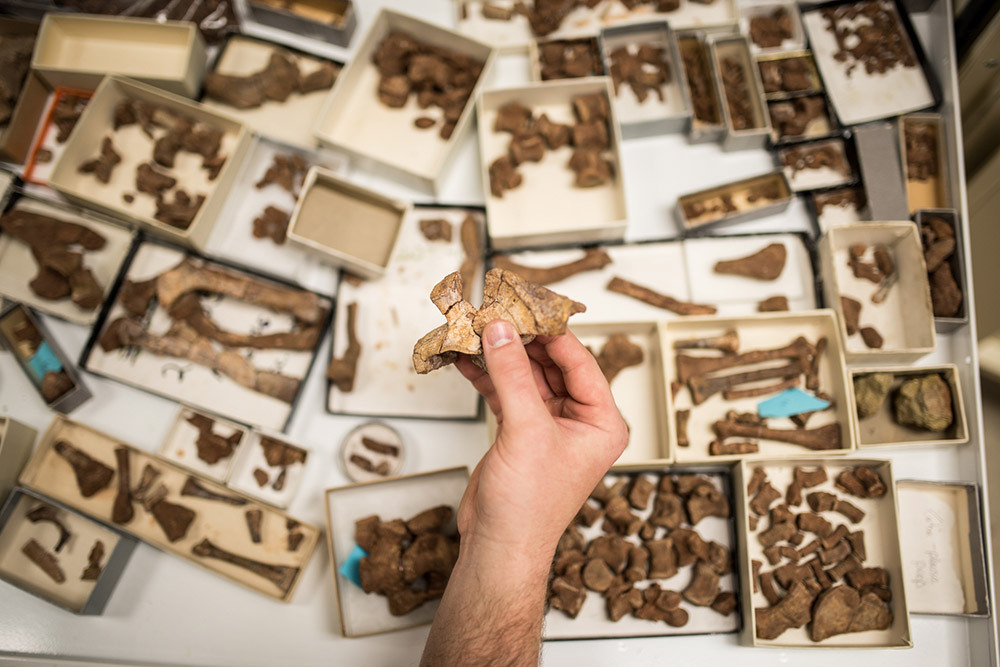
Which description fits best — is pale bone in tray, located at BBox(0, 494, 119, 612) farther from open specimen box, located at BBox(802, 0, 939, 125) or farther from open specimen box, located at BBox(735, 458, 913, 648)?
open specimen box, located at BBox(802, 0, 939, 125)

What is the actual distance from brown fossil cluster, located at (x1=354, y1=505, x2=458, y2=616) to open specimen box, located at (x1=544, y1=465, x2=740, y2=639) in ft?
1.54

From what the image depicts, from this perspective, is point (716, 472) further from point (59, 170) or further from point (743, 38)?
point (59, 170)

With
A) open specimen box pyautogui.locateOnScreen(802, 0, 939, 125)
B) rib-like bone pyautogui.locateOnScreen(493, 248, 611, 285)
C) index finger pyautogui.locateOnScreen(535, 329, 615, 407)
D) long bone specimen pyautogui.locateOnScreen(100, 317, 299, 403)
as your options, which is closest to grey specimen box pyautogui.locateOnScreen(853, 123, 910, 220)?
open specimen box pyautogui.locateOnScreen(802, 0, 939, 125)

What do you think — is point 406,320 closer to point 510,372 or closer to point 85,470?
point 510,372

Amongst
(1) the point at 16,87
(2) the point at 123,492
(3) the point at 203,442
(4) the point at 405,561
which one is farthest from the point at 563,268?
(1) the point at 16,87

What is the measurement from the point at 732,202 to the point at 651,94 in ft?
2.47

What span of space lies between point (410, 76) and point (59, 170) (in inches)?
71.4

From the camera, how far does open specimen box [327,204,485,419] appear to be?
2930 mm

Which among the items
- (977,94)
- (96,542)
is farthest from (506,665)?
(977,94)

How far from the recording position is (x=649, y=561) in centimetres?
270

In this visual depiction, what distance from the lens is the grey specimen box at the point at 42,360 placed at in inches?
116

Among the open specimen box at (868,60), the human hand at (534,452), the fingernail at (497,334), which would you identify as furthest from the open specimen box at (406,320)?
the open specimen box at (868,60)

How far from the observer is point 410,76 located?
333 cm

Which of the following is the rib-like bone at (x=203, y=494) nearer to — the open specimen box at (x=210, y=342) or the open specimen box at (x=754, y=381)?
the open specimen box at (x=210, y=342)
